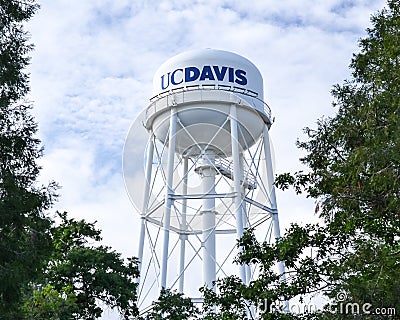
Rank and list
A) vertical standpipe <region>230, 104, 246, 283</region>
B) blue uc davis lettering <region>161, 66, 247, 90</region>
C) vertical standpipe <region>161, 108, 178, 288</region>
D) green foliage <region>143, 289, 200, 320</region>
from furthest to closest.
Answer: blue uc davis lettering <region>161, 66, 247, 90</region> → vertical standpipe <region>230, 104, 246, 283</region> → vertical standpipe <region>161, 108, 178, 288</region> → green foliage <region>143, 289, 200, 320</region>

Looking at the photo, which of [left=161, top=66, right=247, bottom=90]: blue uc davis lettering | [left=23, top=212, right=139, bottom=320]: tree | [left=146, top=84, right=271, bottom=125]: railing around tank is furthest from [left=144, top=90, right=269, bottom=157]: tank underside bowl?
[left=23, top=212, right=139, bottom=320]: tree

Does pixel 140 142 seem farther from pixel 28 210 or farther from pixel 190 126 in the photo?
pixel 28 210

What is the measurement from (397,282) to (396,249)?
136 cm

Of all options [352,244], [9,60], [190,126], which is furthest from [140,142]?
[352,244]

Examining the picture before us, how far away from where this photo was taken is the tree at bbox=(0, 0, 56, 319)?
11.5 metres

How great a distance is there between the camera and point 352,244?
37.1ft

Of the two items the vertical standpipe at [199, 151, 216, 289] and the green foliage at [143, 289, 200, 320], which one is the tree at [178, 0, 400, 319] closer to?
the green foliage at [143, 289, 200, 320]

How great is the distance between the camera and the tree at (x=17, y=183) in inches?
452

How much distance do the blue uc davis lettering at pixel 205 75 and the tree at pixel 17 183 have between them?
39.0 ft

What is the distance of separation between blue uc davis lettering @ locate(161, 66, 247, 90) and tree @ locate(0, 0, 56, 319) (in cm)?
1190

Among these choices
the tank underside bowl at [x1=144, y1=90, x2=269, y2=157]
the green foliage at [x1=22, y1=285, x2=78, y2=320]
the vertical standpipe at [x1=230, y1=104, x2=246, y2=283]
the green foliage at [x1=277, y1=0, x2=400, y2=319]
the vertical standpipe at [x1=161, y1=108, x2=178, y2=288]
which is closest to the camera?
the green foliage at [x1=277, y1=0, x2=400, y2=319]

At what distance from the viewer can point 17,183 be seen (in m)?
11.9

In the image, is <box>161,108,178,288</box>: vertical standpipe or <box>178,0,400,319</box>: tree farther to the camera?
<box>161,108,178,288</box>: vertical standpipe

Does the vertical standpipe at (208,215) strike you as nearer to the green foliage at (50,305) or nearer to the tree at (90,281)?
the tree at (90,281)
